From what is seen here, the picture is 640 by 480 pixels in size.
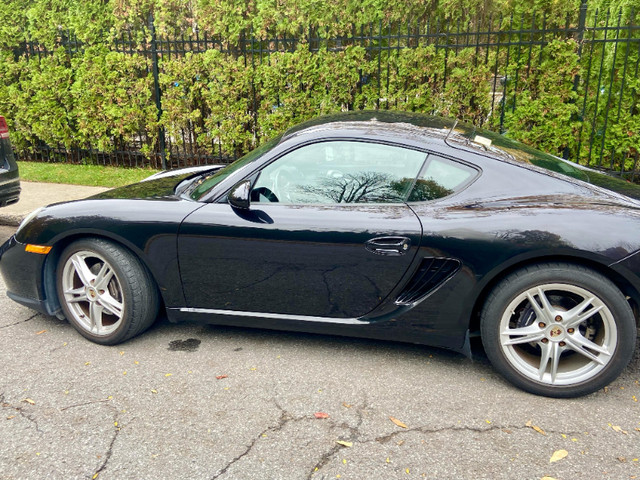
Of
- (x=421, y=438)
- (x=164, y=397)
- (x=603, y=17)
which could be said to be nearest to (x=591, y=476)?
(x=421, y=438)

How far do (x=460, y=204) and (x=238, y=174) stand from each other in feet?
4.37

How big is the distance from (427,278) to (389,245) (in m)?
0.28

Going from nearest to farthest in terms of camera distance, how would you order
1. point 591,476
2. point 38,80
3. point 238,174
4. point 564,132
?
point 591,476 → point 238,174 → point 564,132 → point 38,80

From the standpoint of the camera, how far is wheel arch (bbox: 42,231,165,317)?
354cm

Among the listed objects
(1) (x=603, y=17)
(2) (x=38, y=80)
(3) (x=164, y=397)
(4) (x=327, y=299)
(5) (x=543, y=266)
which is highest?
(1) (x=603, y=17)

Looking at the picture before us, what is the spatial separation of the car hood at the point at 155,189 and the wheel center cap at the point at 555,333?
2.34 m

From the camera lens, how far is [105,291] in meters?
3.63

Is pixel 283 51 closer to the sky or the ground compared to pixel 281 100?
closer to the sky

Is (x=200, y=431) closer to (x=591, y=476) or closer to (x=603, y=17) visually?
(x=591, y=476)

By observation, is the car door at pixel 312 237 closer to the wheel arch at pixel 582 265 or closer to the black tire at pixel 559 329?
the wheel arch at pixel 582 265

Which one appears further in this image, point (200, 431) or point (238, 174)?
point (238, 174)

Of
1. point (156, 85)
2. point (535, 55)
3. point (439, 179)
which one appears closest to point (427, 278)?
point (439, 179)

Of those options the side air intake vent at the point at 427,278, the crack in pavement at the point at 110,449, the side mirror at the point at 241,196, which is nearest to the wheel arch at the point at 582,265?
the side air intake vent at the point at 427,278

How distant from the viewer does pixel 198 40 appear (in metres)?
8.10
